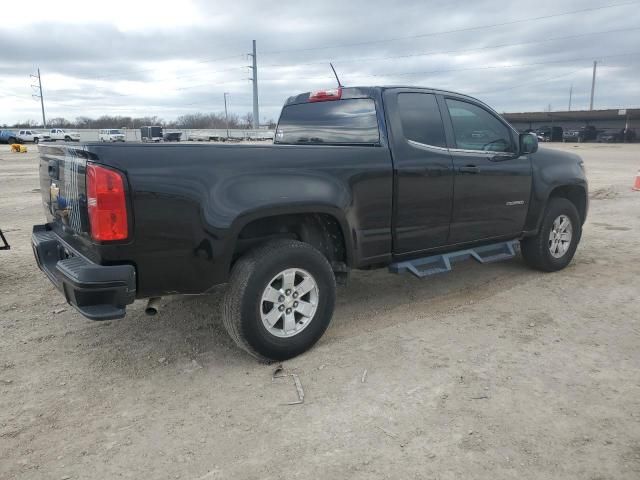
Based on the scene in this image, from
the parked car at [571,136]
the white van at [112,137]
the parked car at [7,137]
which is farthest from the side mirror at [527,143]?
the parked car at [7,137]

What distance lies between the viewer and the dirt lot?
258cm

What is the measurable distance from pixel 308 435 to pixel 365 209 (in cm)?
176

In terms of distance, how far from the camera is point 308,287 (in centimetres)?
367

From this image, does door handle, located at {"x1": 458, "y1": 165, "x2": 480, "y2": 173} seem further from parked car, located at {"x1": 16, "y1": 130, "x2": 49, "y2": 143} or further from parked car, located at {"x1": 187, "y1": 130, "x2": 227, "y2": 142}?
parked car, located at {"x1": 16, "y1": 130, "x2": 49, "y2": 143}

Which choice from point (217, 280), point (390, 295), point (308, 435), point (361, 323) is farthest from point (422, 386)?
point (390, 295)

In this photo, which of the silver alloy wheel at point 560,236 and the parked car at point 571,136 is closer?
the silver alloy wheel at point 560,236

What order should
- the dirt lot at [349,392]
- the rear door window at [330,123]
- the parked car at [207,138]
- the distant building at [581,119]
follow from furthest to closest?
1. the distant building at [581,119]
2. the parked car at [207,138]
3. the rear door window at [330,123]
4. the dirt lot at [349,392]

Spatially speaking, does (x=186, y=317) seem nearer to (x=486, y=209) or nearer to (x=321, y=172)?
(x=321, y=172)

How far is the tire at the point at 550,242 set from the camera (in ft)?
18.2

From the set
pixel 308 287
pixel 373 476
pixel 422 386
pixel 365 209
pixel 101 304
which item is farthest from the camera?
pixel 365 209

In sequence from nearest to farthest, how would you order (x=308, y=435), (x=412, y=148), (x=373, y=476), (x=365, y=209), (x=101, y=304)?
(x=373, y=476), (x=308, y=435), (x=101, y=304), (x=365, y=209), (x=412, y=148)

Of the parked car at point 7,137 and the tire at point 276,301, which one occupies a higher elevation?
the parked car at point 7,137

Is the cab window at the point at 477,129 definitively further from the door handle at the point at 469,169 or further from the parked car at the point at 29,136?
the parked car at the point at 29,136

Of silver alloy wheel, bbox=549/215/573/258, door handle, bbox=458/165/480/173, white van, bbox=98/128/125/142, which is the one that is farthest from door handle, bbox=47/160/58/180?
silver alloy wheel, bbox=549/215/573/258
